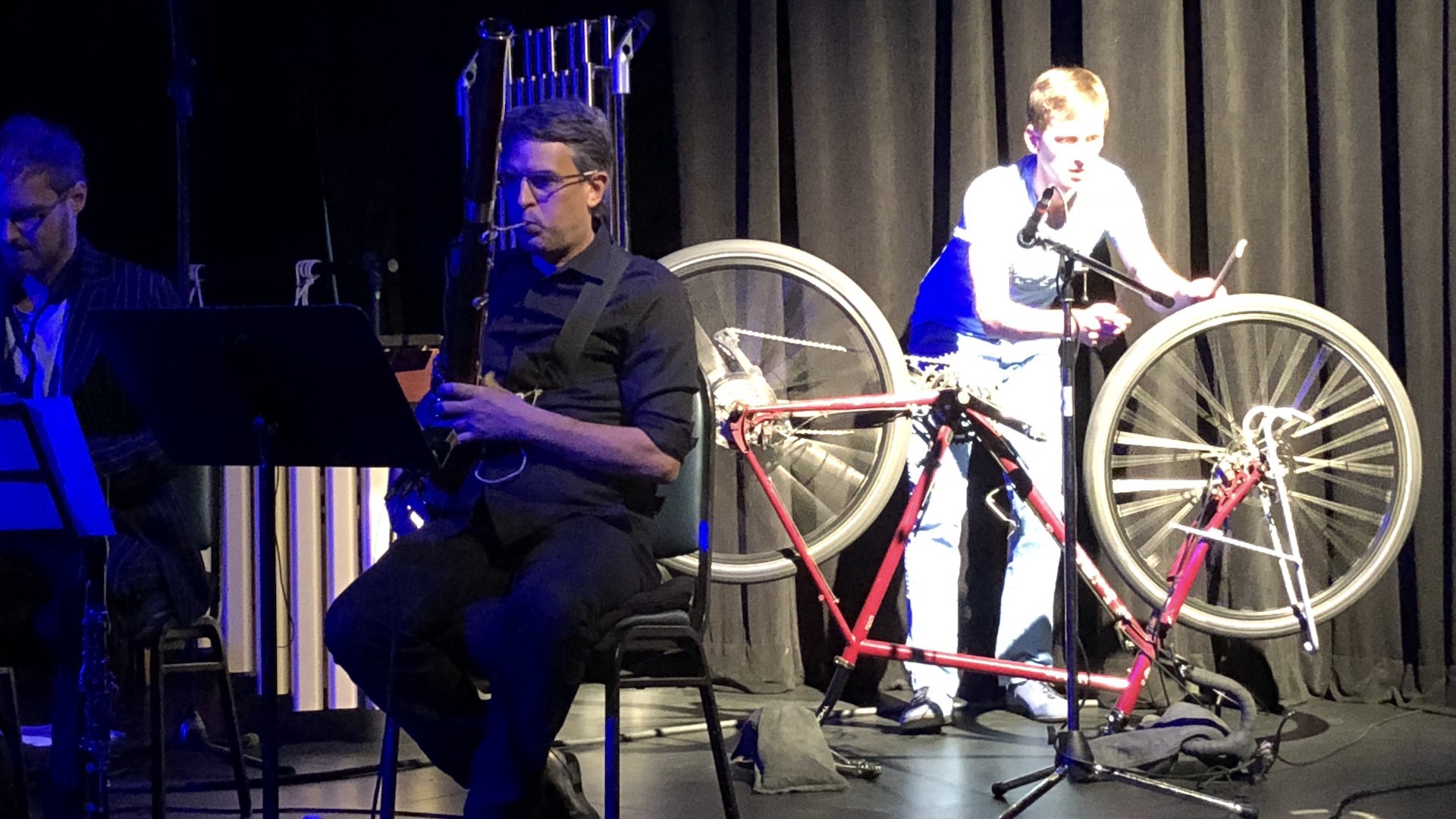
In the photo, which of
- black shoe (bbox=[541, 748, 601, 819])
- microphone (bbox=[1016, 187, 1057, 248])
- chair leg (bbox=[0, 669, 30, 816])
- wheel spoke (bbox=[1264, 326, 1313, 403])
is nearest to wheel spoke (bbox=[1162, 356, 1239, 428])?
wheel spoke (bbox=[1264, 326, 1313, 403])

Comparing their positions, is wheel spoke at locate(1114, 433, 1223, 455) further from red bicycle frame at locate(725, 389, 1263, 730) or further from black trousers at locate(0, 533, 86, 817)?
black trousers at locate(0, 533, 86, 817)

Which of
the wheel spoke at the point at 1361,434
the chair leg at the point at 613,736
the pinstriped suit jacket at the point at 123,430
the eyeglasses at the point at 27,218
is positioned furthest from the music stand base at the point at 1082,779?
the eyeglasses at the point at 27,218

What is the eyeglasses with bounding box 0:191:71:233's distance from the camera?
9.94 feet

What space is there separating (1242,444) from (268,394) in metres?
2.30

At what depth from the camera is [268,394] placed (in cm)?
241

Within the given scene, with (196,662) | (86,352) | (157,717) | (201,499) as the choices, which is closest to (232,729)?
(196,662)

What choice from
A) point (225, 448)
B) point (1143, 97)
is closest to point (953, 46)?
point (1143, 97)

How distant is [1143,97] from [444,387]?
2.33 meters

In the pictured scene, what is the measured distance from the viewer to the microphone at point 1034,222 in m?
3.00

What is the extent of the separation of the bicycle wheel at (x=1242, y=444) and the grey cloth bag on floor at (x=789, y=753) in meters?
0.88

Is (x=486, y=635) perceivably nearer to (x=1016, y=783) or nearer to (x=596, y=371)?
(x=596, y=371)

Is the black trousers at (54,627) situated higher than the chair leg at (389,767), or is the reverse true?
the black trousers at (54,627)

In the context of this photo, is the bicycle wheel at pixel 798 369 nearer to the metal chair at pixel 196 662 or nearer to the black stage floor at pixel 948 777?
the black stage floor at pixel 948 777

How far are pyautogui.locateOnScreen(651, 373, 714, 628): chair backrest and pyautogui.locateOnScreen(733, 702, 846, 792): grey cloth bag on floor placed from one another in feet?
2.18
